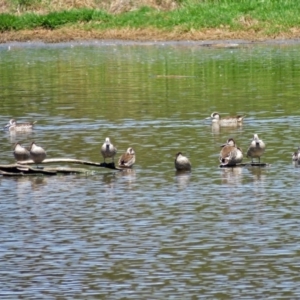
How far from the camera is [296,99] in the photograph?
28.0 metres

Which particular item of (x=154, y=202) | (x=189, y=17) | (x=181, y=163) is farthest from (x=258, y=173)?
(x=189, y=17)

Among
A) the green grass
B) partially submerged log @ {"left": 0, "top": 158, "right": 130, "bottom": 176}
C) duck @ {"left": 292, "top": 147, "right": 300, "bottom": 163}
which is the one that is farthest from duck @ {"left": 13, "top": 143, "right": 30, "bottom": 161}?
the green grass

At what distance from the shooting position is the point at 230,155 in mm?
18250

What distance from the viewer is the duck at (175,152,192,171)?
1811 centimetres

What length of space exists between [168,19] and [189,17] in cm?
99

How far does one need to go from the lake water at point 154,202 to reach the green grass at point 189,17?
17329mm

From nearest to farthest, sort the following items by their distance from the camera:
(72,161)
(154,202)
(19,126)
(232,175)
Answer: (154,202), (72,161), (232,175), (19,126)

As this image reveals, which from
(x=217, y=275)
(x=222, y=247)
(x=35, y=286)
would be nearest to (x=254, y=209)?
(x=222, y=247)

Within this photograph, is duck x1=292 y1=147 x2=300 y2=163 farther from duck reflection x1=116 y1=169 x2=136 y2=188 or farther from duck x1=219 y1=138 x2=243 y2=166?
duck reflection x1=116 y1=169 x2=136 y2=188

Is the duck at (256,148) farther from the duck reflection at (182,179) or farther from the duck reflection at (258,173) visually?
the duck reflection at (182,179)

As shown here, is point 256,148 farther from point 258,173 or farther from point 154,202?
point 154,202

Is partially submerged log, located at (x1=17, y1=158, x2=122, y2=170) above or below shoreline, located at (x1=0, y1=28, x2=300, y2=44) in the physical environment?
below

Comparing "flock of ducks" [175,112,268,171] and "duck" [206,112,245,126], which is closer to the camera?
"flock of ducks" [175,112,268,171]

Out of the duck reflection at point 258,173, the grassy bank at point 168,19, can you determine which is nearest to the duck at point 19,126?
the duck reflection at point 258,173
